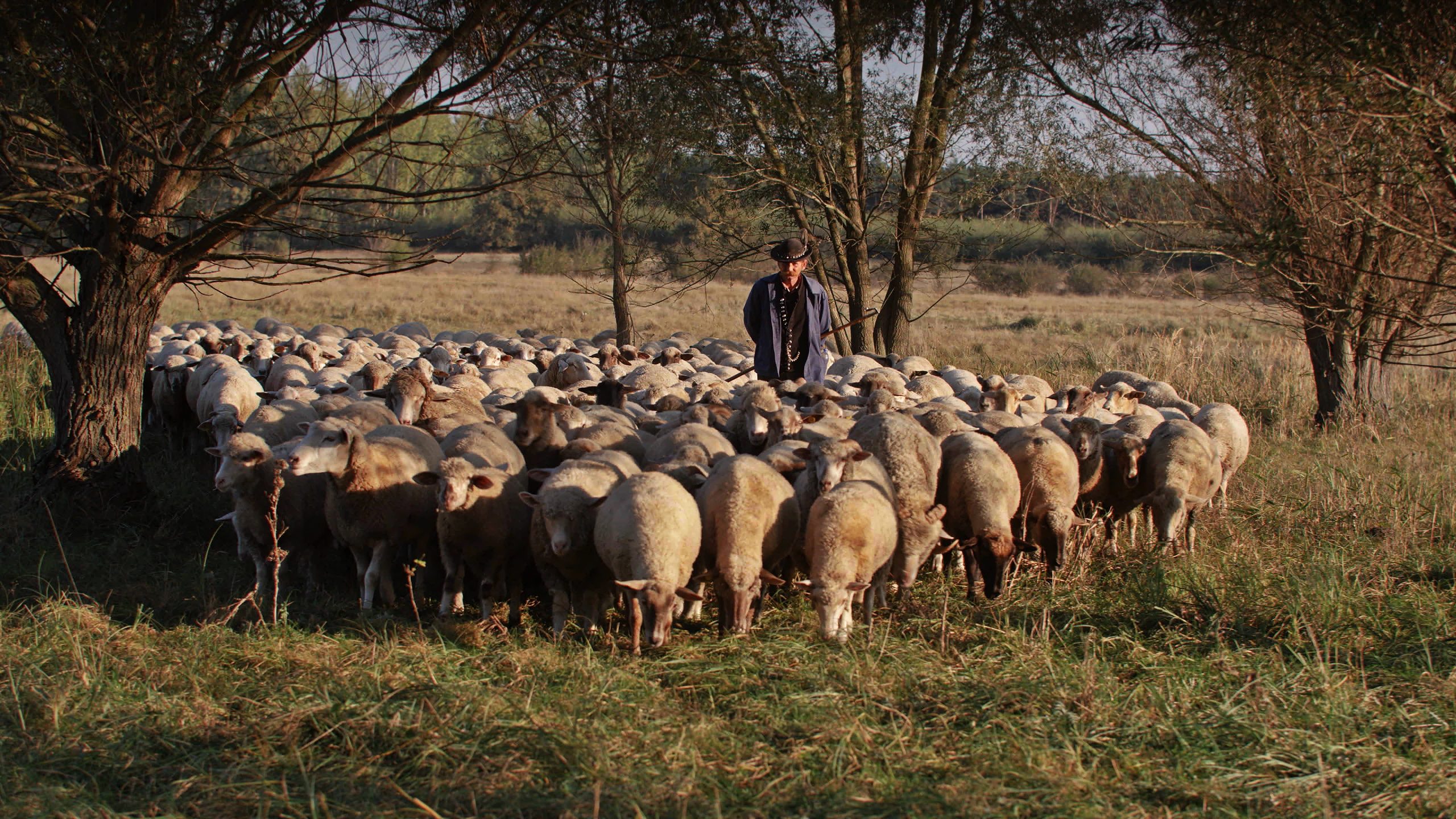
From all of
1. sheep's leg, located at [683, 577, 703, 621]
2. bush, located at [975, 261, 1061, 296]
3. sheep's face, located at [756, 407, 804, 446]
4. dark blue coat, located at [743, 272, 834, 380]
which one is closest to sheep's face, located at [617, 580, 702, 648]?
sheep's leg, located at [683, 577, 703, 621]

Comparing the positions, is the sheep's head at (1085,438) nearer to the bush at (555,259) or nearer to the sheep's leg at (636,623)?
the sheep's leg at (636,623)

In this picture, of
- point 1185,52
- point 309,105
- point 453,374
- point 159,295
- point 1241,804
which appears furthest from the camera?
point 453,374

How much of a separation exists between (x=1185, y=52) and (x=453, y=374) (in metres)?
8.18

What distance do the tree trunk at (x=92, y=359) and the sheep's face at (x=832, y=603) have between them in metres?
5.17

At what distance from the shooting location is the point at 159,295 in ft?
25.8

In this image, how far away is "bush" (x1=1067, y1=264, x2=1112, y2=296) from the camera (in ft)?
150

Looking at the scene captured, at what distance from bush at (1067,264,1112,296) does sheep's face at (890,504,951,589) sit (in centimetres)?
4149

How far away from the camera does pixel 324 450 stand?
20.7 ft

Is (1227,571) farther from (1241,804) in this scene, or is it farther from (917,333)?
(917,333)

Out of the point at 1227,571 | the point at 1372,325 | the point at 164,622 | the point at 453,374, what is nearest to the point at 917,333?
the point at 1372,325

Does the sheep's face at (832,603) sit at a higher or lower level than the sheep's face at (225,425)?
lower

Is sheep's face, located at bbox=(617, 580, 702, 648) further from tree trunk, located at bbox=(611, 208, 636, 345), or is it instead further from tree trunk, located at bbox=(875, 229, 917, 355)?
tree trunk, located at bbox=(611, 208, 636, 345)

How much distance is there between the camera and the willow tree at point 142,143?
6418mm

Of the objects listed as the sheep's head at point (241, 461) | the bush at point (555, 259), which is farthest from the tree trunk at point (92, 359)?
the bush at point (555, 259)
